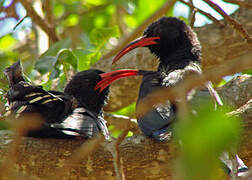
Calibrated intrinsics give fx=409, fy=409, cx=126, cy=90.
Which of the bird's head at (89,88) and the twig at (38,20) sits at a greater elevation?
the twig at (38,20)

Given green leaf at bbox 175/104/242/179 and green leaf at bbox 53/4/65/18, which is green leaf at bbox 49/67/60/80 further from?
green leaf at bbox 53/4/65/18

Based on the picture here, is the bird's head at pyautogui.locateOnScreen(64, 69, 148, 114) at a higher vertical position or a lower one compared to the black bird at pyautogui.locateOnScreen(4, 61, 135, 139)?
lower

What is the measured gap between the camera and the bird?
3582mm

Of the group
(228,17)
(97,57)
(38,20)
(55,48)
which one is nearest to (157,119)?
(228,17)

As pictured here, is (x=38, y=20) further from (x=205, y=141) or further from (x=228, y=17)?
(x=205, y=141)

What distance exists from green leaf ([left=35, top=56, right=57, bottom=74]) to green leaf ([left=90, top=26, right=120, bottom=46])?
670 mm

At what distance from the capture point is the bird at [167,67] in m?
3.58

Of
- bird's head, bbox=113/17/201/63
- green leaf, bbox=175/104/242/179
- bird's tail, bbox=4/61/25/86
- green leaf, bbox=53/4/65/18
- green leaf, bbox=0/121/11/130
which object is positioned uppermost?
green leaf, bbox=175/104/242/179

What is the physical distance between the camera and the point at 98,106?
4953 millimetres

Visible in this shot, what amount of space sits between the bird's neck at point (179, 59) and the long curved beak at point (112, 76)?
1.21 feet

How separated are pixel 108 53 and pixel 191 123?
4.73 meters

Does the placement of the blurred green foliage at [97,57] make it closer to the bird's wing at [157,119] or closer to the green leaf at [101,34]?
the green leaf at [101,34]

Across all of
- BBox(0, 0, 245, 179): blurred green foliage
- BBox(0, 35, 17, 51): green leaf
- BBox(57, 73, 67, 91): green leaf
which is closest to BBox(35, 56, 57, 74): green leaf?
BBox(0, 0, 245, 179): blurred green foliage

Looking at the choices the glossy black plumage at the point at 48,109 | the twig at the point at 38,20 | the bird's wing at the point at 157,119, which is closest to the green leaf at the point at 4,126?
the glossy black plumage at the point at 48,109
